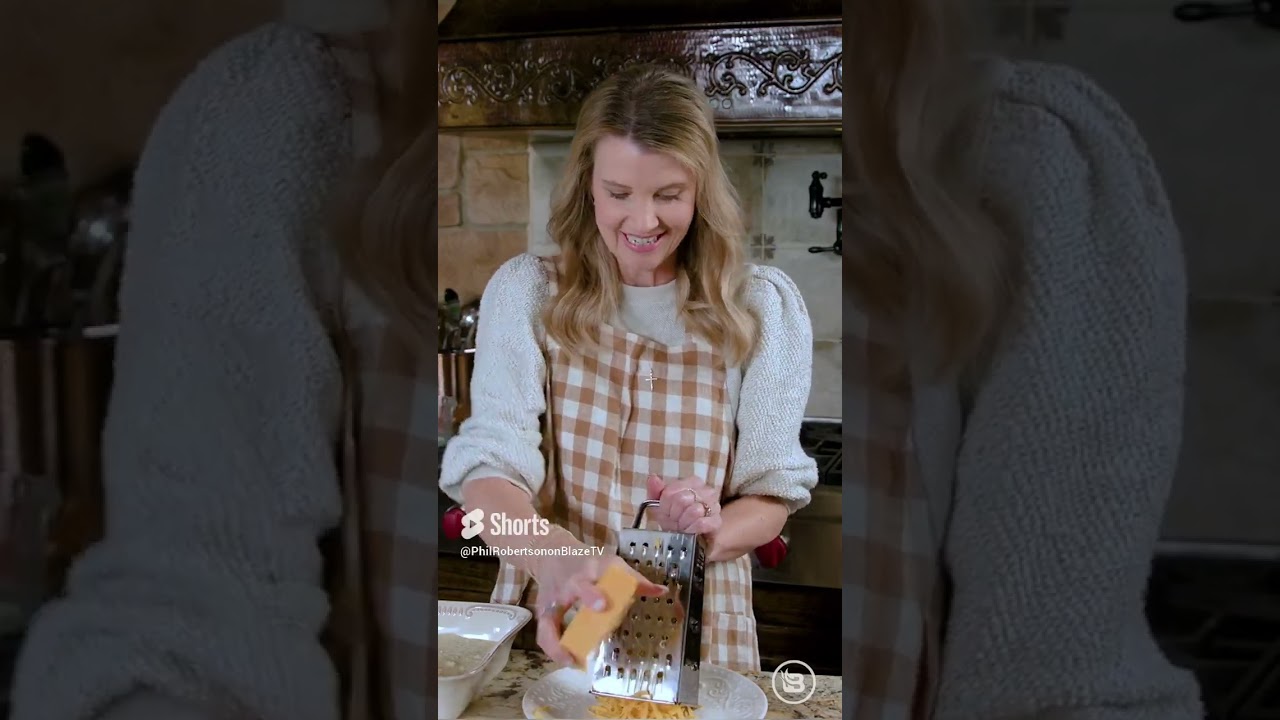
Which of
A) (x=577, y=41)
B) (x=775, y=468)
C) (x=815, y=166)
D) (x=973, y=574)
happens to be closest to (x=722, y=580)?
(x=775, y=468)

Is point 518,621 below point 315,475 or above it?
below

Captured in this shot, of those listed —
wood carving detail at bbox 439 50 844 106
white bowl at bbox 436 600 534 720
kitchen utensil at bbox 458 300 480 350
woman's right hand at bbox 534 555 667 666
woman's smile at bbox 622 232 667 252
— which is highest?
wood carving detail at bbox 439 50 844 106

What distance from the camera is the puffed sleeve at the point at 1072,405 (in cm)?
71

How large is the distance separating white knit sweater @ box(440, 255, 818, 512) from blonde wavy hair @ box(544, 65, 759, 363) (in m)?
0.01

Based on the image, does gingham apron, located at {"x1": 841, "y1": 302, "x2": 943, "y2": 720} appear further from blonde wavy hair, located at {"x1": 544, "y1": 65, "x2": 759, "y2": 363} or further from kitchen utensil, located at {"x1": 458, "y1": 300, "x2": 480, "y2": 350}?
kitchen utensil, located at {"x1": 458, "y1": 300, "x2": 480, "y2": 350}

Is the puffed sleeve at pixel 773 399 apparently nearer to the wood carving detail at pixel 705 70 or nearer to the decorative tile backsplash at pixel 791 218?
the decorative tile backsplash at pixel 791 218

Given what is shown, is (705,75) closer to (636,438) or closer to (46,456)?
(636,438)

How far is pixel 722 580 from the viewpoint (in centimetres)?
71

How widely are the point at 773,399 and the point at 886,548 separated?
0.17 m

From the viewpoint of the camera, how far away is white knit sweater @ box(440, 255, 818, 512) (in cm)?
71

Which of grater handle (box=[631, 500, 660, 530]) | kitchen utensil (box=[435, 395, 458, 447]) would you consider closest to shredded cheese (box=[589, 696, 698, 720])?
grater handle (box=[631, 500, 660, 530])

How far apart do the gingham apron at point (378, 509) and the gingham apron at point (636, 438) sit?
0.42 feet

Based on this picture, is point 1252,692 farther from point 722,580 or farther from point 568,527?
point 568,527

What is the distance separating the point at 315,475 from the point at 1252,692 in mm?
849
